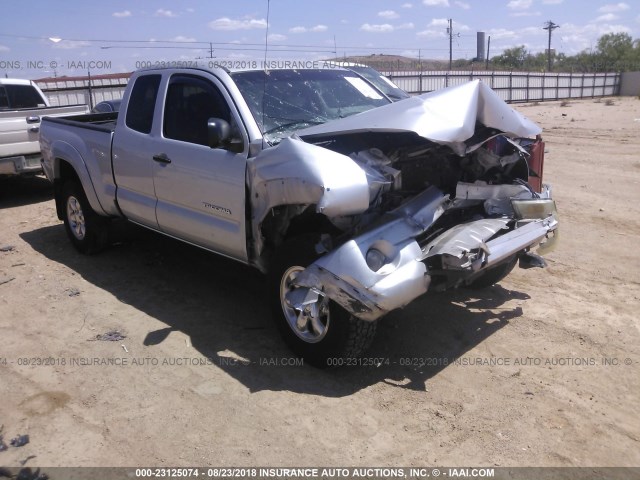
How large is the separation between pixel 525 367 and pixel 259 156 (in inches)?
93.0

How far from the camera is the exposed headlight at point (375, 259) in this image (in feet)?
11.8

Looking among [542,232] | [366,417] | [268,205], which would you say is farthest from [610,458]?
[268,205]

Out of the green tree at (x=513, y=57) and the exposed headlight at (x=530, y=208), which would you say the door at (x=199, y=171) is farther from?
the green tree at (x=513, y=57)

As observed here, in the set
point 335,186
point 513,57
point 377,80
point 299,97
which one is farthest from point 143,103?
point 513,57

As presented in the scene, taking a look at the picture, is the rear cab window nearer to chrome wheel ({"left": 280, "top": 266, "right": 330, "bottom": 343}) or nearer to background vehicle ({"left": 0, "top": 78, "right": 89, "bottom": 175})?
background vehicle ({"left": 0, "top": 78, "right": 89, "bottom": 175})

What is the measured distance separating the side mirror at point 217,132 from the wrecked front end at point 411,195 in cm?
35

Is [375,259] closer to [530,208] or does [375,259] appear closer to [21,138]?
[530,208]

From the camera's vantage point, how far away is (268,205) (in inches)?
158

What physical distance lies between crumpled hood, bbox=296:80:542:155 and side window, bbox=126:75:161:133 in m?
1.84

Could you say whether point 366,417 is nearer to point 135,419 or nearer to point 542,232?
point 135,419

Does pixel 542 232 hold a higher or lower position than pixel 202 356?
higher

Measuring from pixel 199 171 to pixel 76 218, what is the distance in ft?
9.43

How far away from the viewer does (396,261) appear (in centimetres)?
357

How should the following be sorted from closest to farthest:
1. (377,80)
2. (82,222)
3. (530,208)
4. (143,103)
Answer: (530,208) → (143,103) → (377,80) → (82,222)
